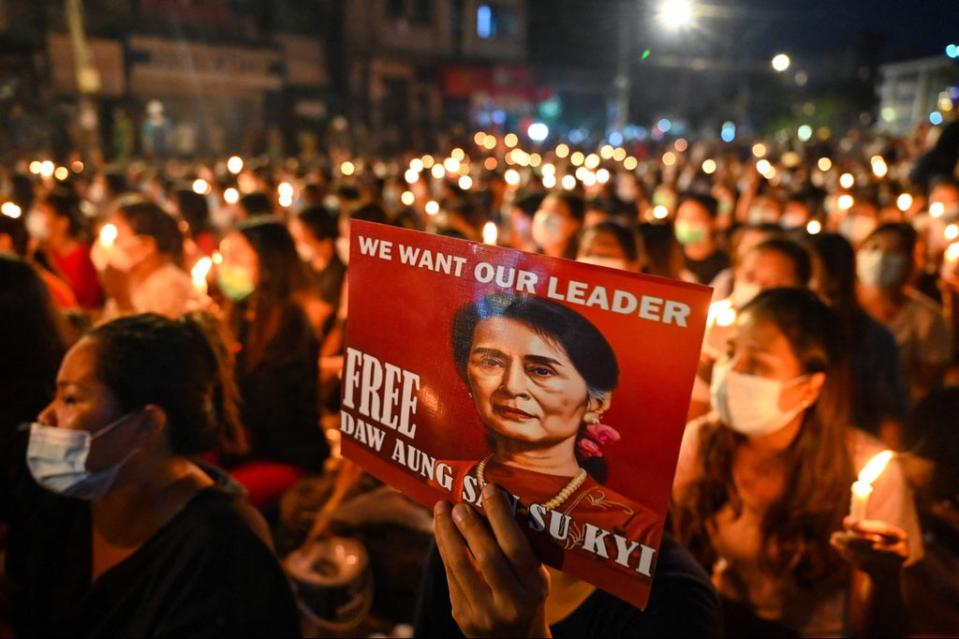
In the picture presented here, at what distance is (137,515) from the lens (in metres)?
2.35

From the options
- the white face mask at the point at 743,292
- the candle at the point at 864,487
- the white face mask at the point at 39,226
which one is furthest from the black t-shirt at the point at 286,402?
the white face mask at the point at 39,226

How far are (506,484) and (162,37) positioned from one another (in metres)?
28.7

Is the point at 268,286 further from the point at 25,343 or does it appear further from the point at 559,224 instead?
the point at 559,224

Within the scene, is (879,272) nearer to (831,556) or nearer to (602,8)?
(831,556)

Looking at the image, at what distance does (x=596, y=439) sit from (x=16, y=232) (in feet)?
19.9

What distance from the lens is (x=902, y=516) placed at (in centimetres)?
242

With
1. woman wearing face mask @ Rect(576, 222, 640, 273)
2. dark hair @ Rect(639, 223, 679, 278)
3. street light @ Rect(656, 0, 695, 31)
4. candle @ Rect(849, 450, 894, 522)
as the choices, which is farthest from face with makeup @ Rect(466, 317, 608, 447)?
street light @ Rect(656, 0, 695, 31)

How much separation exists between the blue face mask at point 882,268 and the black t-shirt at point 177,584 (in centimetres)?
453

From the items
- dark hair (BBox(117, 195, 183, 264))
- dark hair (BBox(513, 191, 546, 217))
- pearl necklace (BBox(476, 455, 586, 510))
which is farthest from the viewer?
dark hair (BBox(513, 191, 546, 217))

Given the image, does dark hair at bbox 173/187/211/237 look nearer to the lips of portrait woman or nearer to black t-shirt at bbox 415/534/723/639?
black t-shirt at bbox 415/534/723/639

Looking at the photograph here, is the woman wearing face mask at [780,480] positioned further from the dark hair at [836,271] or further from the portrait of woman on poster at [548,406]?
the dark hair at [836,271]

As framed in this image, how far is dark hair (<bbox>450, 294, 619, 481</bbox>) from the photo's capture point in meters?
1.24

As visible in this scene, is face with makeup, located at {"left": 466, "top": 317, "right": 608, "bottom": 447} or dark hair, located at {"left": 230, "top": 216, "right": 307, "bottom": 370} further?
dark hair, located at {"left": 230, "top": 216, "right": 307, "bottom": 370}

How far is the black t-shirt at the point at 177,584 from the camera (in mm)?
2162
